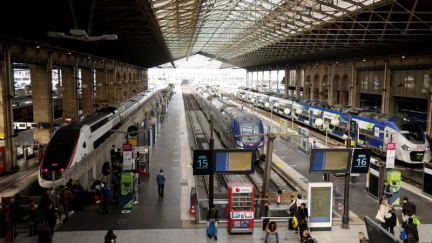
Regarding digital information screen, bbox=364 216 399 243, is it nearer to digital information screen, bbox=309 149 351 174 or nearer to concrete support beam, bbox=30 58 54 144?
digital information screen, bbox=309 149 351 174

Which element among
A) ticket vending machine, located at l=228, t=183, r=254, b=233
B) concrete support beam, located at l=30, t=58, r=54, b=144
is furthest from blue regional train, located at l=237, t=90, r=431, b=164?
concrete support beam, located at l=30, t=58, r=54, b=144

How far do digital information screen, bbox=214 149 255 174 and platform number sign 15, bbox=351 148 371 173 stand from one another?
384cm

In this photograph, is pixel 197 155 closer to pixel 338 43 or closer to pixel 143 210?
pixel 143 210

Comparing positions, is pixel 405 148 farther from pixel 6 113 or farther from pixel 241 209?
pixel 6 113

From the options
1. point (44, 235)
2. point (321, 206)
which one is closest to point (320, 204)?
point (321, 206)

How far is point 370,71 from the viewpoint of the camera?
4291 centimetres

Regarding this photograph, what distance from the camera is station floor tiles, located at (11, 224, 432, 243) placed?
12508 millimetres

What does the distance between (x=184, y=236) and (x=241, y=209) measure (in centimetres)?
217

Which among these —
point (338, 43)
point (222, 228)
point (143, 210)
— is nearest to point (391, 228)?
point (222, 228)

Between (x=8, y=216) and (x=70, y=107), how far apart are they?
23952mm

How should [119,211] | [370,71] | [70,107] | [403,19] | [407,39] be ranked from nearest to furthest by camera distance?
1. [119,211]
2. [403,19]
3. [407,39]
4. [70,107]
5. [370,71]

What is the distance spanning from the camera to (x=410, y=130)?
79.7 ft

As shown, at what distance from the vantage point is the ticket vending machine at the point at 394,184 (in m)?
16.2

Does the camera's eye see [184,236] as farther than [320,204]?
No
